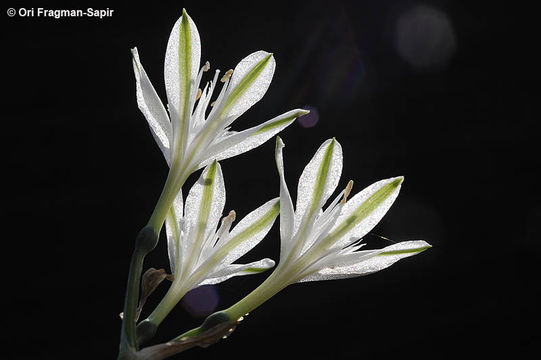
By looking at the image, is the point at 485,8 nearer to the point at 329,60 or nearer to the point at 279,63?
the point at 329,60

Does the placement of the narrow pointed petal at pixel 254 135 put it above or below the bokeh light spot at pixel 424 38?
below

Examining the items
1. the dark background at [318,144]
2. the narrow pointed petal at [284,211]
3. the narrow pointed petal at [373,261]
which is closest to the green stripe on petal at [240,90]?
the narrow pointed petal at [284,211]

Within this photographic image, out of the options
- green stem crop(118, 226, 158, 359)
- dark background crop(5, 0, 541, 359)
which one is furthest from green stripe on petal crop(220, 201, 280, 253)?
dark background crop(5, 0, 541, 359)

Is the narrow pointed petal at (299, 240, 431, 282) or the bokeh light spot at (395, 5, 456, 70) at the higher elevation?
the bokeh light spot at (395, 5, 456, 70)

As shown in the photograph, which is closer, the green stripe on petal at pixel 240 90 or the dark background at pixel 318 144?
the green stripe on petal at pixel 240 90

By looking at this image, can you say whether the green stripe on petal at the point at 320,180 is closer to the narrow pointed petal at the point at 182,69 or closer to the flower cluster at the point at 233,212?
the flower cluster at the point at 233,212

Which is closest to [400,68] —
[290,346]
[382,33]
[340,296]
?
[382,33]

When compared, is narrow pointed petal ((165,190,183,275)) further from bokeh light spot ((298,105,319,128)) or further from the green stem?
bokeh light spot ((298,105,319,128))

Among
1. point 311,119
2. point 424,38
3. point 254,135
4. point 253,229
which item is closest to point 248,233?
point 253,229
